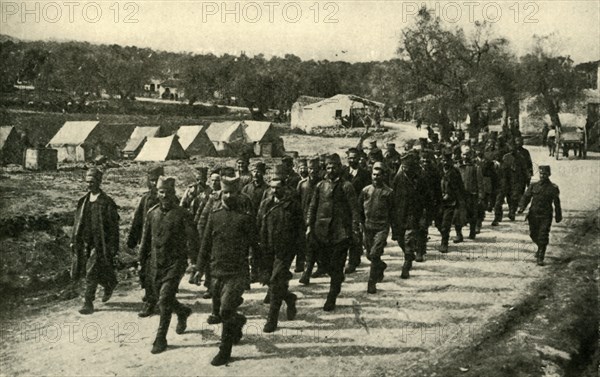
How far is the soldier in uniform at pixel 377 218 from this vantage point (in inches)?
320

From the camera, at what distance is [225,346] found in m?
5.89

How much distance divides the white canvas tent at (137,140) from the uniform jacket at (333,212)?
67.8 ft

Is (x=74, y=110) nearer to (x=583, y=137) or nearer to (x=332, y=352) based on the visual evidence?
(x=583, y=137)

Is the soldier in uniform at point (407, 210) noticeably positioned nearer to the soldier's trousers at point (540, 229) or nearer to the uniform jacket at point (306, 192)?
the uniform jacket at point (306, 192)

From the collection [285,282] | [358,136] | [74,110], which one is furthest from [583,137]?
[74,110]

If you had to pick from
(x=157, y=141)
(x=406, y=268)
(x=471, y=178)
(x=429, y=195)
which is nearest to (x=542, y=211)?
(x=429, y=195)

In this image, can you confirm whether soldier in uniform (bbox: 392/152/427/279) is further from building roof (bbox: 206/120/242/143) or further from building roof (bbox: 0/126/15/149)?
building roof (bbox: 206/120/242/143)

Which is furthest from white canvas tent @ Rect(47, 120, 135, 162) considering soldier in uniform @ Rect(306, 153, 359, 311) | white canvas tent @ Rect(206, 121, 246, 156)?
soldier in uniform @ Rect(306, 153, 359, 311)

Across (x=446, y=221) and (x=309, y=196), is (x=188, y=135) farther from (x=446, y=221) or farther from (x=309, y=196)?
(x=309, y=196)

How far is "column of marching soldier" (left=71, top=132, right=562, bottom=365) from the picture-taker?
626 cm

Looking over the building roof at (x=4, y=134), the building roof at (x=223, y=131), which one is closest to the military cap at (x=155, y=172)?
the building roof at (x=4, y=134)

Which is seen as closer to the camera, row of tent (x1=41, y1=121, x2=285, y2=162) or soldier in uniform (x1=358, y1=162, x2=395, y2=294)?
soldier in uniform (x1=358, y1=162, x2=395, y2=294)

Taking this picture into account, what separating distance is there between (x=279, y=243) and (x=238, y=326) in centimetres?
115

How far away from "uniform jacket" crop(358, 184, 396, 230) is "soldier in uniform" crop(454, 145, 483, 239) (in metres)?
3.29
